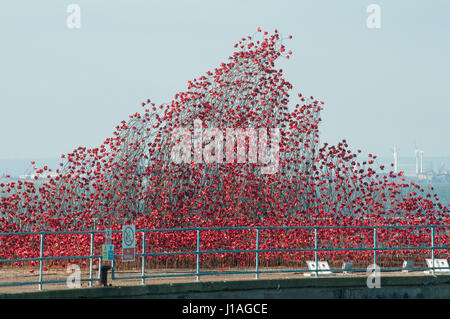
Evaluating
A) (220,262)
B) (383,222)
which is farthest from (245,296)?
(383,222)

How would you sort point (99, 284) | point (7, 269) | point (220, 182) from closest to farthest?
point (99, 284)
point (7, 269)
point (220, 182)

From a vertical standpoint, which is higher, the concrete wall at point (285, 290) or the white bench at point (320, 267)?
the white bench at point (320, 267)

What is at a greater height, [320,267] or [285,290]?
[320,267]

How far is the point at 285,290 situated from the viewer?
1662cm

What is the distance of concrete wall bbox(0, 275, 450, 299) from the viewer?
50.8ft

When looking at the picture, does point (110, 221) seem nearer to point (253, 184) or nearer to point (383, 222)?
point (253, 184)

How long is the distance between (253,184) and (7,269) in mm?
6974

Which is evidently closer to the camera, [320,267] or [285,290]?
[285,290]

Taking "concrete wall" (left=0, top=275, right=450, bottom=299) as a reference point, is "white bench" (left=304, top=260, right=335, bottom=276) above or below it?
above

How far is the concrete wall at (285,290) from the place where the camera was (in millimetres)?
15484

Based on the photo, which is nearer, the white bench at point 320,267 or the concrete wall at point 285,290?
the concrete wall at point 285,290

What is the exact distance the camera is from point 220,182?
2284 cm

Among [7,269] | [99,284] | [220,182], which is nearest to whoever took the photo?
[99,284]

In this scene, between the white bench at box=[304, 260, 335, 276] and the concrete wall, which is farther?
the white bench at box=[304, 260, 335, 276]
